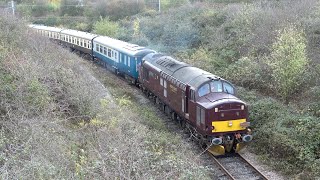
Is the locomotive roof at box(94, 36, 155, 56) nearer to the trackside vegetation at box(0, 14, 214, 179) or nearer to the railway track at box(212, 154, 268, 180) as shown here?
the trackside vegetation at box(0, 14, 214, 179)

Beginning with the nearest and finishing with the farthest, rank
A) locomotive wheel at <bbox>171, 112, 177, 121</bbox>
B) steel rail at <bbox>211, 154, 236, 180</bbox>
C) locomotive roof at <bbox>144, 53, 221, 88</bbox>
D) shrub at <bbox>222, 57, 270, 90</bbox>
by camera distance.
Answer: steel rail at <bbox>211, 154, 236, 180</bbox>, locomotive roof at <bbox>144, 53, 221, 88</bbox>, locomotive wheel at <bbox>171, 112, 177, 121</bbox>, shrub at <bbox>222, 57, 270, 90</bbox>

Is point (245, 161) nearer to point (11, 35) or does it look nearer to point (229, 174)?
point (229, 174)

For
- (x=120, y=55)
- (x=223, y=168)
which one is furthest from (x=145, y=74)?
(x=223, y=168)

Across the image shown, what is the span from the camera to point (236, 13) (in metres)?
32.6

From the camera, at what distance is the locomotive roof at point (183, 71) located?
16.4 meters

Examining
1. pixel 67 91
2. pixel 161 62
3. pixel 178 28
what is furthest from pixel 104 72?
pixel 67 91

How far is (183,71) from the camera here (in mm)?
18109

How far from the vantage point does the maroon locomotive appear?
49.2ft

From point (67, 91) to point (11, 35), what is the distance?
5214mm

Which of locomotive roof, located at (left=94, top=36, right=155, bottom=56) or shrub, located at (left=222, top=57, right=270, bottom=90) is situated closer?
shrub, located at (left=222, top=57, right=270, bottom=90)

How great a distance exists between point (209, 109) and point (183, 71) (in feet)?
12.4

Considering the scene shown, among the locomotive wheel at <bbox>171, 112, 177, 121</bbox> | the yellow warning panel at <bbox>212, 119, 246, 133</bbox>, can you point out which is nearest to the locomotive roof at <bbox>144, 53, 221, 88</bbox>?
the yellow warning panel at <bbox>212, 119, 246, 133</bbox>

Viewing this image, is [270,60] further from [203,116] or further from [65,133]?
[65,133]

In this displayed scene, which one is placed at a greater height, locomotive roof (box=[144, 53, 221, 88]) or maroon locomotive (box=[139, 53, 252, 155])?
locomotive roof (box=[144, 53, 221, 88])
